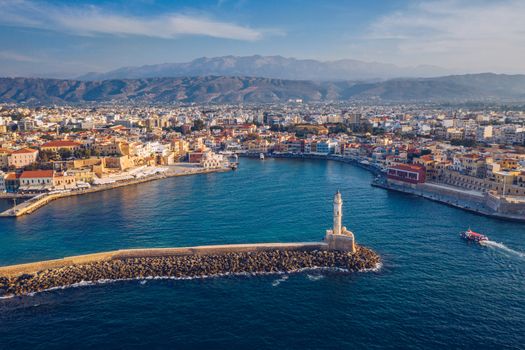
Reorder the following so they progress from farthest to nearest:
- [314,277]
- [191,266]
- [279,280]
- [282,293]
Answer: [191,266] < [314,277] < [279,280] < [282,293]

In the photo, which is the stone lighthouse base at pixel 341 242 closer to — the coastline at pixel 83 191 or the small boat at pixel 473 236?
the small boat at pixel 473 236

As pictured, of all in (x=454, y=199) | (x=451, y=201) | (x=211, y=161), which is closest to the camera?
(x=451, y=201)

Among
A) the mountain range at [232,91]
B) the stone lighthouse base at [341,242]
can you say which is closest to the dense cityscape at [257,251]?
the stone lighthouse base at [341,242]

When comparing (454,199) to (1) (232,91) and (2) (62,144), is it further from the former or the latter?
(1) (232,91)

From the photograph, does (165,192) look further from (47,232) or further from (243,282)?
(243,282)

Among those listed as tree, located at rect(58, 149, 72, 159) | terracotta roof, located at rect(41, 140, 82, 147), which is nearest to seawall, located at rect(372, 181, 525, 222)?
tree, located at rect(58, 149, 72, 159)

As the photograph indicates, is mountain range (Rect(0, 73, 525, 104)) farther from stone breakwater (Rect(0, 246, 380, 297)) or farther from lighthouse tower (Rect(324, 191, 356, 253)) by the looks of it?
stone breakwater (Rect(0, 246, 380, 297))

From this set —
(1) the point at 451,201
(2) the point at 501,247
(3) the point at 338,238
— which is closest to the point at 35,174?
(3) the point at 338,238

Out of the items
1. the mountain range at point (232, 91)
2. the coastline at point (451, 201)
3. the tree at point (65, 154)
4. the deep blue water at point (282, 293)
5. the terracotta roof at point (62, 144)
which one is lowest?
the deep blue water at point (282, 293)
